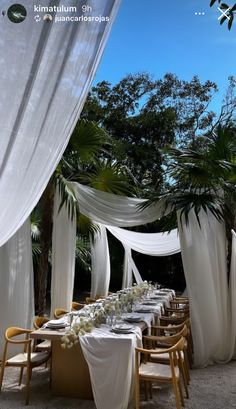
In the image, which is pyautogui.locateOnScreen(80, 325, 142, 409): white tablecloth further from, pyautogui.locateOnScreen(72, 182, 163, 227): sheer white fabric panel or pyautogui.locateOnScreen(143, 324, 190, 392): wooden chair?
pyautogui.locateOnScreen(72, 182, 163, 227): sheer white fabric panel

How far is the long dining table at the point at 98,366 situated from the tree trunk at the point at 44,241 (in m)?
2.06

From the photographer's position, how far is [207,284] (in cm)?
597

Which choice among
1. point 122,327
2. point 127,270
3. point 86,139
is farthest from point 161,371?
point 127,270

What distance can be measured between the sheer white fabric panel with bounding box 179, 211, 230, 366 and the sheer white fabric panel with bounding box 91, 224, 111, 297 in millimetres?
3054

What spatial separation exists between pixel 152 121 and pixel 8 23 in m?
12.5

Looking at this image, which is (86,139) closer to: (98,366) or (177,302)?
(98,366)

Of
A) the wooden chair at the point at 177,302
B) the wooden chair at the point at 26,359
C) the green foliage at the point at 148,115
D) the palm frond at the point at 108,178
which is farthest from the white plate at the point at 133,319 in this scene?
the green foliage at the point at 148,115

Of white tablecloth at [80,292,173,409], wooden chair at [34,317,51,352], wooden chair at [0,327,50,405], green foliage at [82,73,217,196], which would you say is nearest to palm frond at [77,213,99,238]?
wooden chair at [34,317,51,352]

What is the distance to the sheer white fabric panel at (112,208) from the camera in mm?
6312

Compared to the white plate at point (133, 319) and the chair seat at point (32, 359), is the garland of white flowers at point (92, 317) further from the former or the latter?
the chair seat at point (32, 359)

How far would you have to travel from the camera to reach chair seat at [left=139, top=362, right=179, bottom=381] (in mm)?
3775

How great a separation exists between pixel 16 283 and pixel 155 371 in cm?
267

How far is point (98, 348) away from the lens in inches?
153

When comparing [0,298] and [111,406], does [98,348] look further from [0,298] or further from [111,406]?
[0,298]
